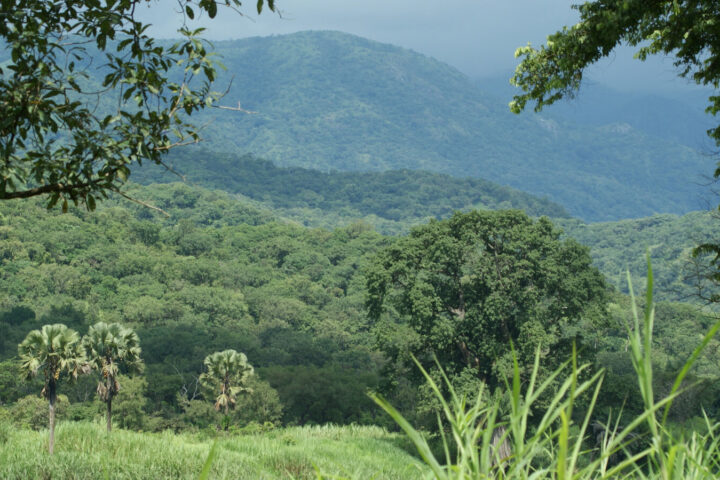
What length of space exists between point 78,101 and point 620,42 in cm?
634

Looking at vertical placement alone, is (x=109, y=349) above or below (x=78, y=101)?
below

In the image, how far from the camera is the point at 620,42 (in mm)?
8336

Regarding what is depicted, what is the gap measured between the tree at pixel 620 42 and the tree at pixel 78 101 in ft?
16.2

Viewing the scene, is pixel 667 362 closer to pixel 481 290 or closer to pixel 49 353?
pixel 481 290

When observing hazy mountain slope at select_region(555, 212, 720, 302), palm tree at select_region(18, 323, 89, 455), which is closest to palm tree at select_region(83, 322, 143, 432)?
palm tree at select_region(18, 323, 89, 455)

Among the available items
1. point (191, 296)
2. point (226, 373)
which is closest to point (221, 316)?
point (191, 296)

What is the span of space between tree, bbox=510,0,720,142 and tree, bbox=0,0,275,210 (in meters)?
4.94

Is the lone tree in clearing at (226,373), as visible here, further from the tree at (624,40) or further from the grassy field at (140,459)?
the tree at (624,40)

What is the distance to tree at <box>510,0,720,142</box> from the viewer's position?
7.77 meters

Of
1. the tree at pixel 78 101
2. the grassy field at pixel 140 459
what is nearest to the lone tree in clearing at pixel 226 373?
the grassy field at pixel 140 459

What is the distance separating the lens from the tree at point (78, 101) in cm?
440

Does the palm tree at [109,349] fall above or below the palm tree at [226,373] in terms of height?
above

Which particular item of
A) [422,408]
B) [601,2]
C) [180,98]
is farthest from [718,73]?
[422,408]

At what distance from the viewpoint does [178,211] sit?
138 metres
